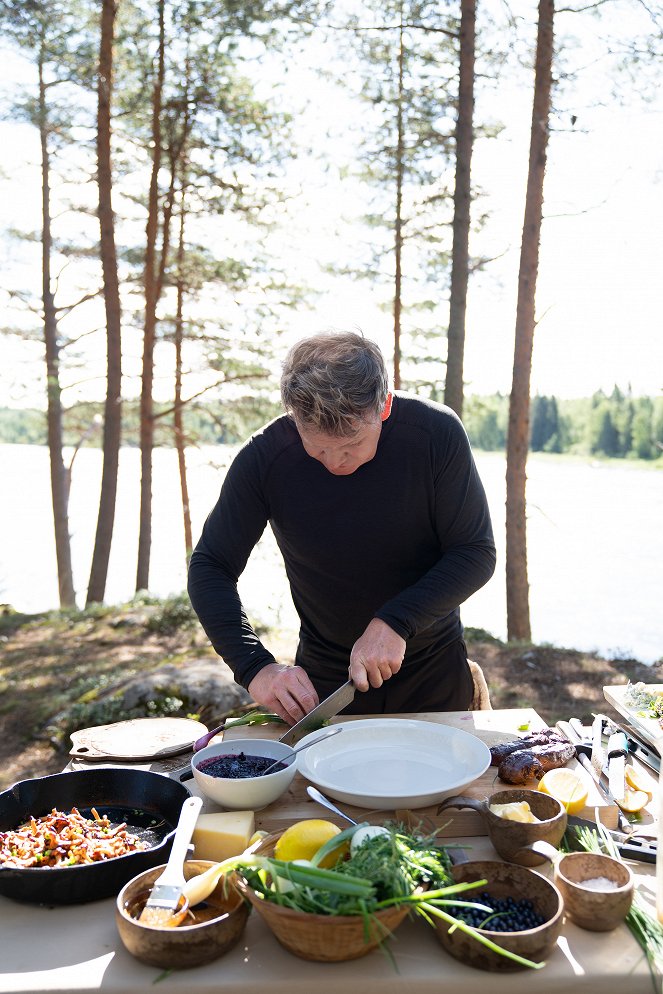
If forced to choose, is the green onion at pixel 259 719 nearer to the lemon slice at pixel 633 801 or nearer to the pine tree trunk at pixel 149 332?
the lemon slice at pixel 633 801

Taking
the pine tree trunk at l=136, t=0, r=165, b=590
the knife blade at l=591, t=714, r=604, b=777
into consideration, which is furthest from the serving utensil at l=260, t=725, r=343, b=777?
the pine tree trunk at l=136, t=0, r=165, b=590

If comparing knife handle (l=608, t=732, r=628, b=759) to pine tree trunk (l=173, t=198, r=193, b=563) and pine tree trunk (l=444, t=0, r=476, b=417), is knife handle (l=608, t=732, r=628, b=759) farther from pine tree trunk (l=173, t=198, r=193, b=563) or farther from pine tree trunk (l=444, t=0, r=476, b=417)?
pine tree trunk (l=173, t=198, r=193, b=563)

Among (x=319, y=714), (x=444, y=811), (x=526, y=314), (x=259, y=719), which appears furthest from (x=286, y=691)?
(x=526, y=314)

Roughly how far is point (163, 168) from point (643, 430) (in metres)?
16.6

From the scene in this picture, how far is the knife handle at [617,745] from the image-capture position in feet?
5.70

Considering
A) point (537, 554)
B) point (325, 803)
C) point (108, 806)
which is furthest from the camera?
point (537, 554)

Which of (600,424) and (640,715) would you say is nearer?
(640,715)

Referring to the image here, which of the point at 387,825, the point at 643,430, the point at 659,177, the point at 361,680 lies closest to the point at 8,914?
the point at 387,825

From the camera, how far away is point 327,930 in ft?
3.51

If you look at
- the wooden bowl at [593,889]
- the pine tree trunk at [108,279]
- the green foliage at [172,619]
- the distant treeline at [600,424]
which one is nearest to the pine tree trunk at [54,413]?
the pine tree trunk at [108,279]

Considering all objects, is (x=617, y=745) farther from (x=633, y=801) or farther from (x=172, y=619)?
(x=172, y=619)

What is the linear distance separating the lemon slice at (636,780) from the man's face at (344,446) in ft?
2.93

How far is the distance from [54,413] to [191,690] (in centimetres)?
791

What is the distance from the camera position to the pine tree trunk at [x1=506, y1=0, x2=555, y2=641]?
674 centimetres
